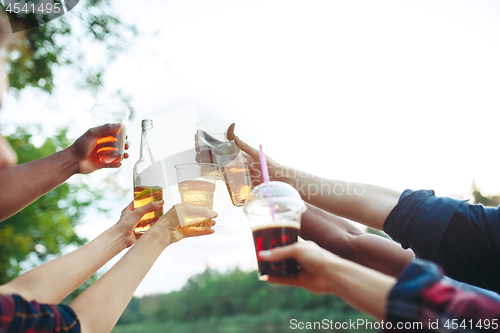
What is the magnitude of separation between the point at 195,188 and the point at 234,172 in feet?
0.83

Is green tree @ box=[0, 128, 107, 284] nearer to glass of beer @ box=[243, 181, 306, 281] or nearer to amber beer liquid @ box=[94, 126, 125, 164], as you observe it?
amber beer liquid @ box=[94, 126, 125, 164]

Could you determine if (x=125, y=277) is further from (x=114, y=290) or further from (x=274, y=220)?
(x=274, y=220)

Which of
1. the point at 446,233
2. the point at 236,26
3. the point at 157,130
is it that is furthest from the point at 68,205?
the point at 446,233

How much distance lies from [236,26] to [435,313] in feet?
24.6

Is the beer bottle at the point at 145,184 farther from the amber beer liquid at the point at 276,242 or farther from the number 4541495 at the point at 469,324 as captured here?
the number 4541495 at the point at 469,324

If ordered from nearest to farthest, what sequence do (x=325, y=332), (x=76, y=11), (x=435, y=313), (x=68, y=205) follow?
(x=435, y=313) < (x=76, y=11) < (x=68, y=205) < (x=325, y=332)

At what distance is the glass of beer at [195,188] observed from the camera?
5.48 ft

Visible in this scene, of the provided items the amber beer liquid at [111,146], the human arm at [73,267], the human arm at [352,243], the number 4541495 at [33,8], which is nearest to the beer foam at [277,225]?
the human arm at [352,243]

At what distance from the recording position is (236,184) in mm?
1826

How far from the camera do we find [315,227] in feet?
6.08

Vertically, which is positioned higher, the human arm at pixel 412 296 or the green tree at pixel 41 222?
the human arm at pixel 412 296

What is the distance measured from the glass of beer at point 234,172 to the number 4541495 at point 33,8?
13.7 ft

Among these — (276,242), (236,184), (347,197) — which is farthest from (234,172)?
(276,242)

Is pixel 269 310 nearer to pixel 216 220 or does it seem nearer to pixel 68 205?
pixel 68 205
